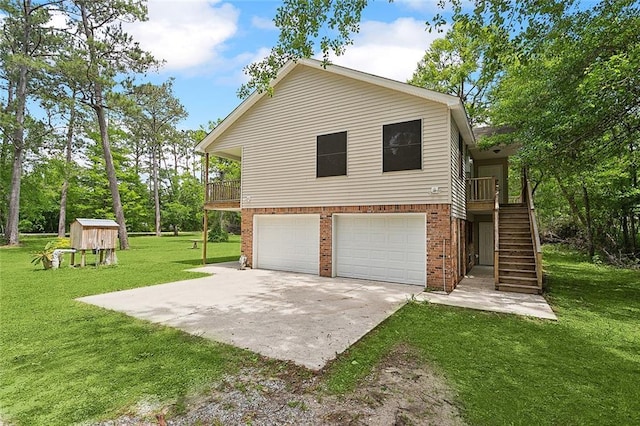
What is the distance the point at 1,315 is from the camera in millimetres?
5758

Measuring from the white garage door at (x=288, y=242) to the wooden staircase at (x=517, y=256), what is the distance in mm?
5585

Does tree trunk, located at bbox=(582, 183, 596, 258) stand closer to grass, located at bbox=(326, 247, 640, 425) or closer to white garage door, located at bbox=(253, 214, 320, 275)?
grass, located at bbox=(326, 247, 640, 425)

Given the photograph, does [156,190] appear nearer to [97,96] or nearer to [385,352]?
[97,96]

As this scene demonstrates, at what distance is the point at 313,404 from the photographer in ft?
9.93

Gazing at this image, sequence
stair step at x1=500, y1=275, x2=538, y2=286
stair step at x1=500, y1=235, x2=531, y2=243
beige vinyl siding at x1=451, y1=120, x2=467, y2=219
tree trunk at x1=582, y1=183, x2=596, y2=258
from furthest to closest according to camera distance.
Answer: tree trunk at x1=582, y1=183, x2=596, y2=258 → stair step at x1=500, y1=235, x2=531, y2=243 → beige vinyl siding at x1=451, y1=120, x2=467, y2=219 → stair step at x1=500, y1=275, x2=538, y2=286

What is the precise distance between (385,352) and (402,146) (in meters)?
6.26

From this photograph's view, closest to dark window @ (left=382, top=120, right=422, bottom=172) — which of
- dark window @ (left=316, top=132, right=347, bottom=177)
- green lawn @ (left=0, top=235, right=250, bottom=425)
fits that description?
dark window @ (left=316, top=132, right=347, bottom=177)

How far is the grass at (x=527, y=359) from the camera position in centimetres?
300

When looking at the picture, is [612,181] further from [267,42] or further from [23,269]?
[23,269]

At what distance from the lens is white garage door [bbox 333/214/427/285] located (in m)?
9.02

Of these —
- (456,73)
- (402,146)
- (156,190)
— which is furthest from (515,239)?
(156,190)

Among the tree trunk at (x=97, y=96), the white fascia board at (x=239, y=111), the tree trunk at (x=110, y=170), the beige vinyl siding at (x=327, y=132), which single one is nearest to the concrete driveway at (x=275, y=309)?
the beige vinyl siding at (x=327, y=132)

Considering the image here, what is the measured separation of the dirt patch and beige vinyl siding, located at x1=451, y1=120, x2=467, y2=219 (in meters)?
6.21

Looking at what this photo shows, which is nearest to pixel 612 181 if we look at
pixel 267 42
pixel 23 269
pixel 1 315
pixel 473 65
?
pixel 473 65
